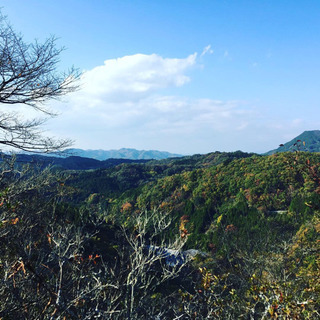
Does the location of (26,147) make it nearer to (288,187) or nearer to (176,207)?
(288,187)

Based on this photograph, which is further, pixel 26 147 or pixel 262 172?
pixel 262 172

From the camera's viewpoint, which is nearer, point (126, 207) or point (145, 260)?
point (145, 260)

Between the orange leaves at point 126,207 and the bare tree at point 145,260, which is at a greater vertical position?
the bare tree at point 145,260

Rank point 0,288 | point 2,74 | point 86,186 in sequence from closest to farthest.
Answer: point 0,288
point 2,74
point 86,186

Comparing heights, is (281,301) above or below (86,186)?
above

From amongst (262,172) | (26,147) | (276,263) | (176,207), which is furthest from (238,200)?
(26,147)

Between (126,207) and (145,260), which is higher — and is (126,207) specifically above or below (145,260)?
below

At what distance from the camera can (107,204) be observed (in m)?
89.8

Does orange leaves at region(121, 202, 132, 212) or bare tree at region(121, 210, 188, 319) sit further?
orange leaves at region(121, 202, 132, 212)

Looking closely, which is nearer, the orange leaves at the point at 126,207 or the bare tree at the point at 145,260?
the bare tree at the point at 145,260

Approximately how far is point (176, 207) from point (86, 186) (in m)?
50.5

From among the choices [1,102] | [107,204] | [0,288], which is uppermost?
[1,102]

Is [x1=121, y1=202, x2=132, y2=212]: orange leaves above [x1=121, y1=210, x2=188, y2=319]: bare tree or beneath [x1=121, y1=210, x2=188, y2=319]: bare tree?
beneath

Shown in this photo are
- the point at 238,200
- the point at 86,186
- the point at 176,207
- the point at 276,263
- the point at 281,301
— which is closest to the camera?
the point at 281,301
